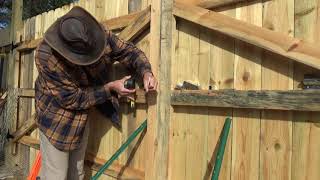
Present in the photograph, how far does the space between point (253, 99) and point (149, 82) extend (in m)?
0.87

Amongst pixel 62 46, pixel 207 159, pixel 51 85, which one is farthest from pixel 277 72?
pixel 51 85

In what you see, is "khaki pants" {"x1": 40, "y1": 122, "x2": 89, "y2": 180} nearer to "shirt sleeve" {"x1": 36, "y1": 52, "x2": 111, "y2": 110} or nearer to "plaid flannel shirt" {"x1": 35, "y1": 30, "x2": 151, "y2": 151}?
"plaid flannel shirt" {"x1": 35, "y1": 30, "x2": 151, "y2": 151}

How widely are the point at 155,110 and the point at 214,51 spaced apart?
0.68m

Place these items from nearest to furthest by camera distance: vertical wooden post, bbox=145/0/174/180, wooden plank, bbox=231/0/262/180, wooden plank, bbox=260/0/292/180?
wooden plank, bbox=260/0/292/180, wooden plank, bbox=231/0/262/180, vertical wooden post, bbox=145/0/174/180

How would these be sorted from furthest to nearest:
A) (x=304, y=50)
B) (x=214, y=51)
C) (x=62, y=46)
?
(x=62, y=46) → (x=214, y=51) → (x=304, y=50)

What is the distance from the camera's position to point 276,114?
2.47 metres

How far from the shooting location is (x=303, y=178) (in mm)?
2336

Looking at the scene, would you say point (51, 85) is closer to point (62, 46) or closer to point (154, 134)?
point (62, 46)

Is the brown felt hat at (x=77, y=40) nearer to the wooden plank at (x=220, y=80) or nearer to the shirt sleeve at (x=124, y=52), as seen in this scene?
the shirt sleeve at (x=124, y=52)

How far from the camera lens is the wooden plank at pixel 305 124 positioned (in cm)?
227

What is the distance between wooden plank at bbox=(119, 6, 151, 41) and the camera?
340 centimetres

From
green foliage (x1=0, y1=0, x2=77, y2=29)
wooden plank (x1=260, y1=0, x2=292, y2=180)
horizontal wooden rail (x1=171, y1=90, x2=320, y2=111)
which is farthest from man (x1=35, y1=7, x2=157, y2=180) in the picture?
green foliage (x1=0, y1=0, x2=77, y2=29)

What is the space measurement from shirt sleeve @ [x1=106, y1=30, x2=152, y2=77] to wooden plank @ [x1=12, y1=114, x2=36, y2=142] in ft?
7.24

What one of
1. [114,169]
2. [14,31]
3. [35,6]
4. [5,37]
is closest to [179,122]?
[114,169]
